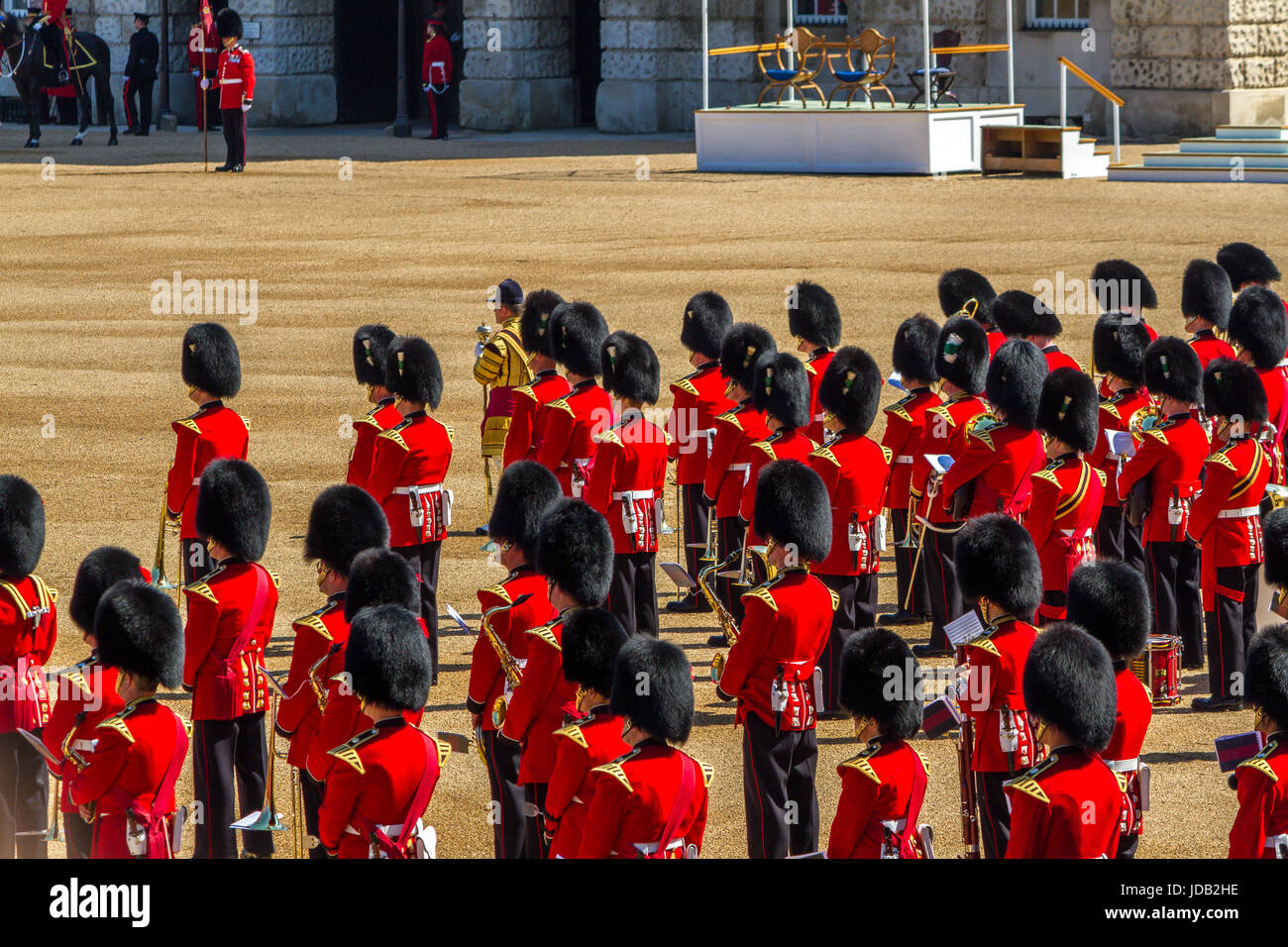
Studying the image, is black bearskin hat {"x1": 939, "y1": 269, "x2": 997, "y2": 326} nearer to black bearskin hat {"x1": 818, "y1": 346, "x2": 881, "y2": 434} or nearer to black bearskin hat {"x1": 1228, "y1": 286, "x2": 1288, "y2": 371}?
black bearskin hat {"x1": 1228, "y1": 286, "x2": 1288, "y2": 371}

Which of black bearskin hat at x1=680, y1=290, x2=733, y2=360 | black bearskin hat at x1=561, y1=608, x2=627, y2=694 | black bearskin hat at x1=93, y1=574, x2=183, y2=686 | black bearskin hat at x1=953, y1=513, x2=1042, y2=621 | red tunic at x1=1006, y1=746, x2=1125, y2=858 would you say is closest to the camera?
red tunic at x1=1006, y1=746, x2=1125, y2=858

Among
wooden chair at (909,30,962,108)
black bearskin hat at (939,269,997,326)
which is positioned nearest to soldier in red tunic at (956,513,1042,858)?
black bearskin hat at (939,269,997,326)

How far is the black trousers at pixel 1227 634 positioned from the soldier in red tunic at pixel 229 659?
11.3 feet

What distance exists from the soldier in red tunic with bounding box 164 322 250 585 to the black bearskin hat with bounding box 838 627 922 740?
10.6ft

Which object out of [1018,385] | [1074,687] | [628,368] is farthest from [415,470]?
[1074,687]

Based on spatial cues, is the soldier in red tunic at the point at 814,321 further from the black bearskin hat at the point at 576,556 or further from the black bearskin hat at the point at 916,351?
the black bearskin hat at the point at 576,556

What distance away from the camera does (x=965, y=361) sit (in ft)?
25.8

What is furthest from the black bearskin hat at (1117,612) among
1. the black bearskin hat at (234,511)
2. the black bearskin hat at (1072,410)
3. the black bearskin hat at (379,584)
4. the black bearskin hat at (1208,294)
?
the black bearskin hat at (1208,294)

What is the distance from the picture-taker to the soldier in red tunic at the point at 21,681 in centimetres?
555

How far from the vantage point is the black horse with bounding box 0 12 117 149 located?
25000 mm

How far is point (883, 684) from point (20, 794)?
8.40 ft

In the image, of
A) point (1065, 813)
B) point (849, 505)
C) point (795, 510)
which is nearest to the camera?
point (1065, 813)

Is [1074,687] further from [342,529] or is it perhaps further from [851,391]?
[851,391]

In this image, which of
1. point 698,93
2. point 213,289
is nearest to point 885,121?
point 698,93
